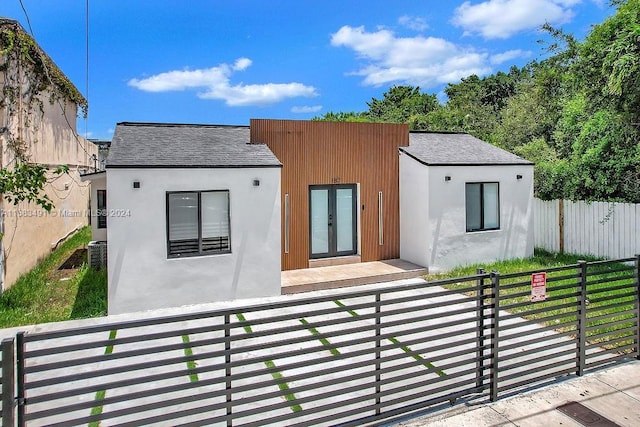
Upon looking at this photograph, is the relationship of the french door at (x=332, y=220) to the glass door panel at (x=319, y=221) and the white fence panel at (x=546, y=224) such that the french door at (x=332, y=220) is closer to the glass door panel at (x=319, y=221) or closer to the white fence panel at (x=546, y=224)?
the glass door panel at (x=319, y=221)

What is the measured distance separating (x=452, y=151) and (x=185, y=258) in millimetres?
7264

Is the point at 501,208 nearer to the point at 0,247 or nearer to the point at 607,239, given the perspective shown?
the point at 607,239

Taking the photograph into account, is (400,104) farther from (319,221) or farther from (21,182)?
(21,182)

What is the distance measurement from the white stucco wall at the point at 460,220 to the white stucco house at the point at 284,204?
0.03 m

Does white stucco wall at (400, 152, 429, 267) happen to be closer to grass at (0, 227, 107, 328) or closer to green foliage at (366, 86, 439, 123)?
grass at (0, 227, 107, 328)

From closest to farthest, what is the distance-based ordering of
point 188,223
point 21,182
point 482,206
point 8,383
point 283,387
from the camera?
point 8,383, point 283,387, point 188,223, point 21,182, point 482,206

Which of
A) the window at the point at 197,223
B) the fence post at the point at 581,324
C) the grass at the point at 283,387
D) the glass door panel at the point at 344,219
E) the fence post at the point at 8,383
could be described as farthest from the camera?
the glass door panel at the point at 344,219

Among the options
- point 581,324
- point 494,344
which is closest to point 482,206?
point 581,324

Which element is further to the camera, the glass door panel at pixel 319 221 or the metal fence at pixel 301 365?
the glass door panel at pixel 319 221

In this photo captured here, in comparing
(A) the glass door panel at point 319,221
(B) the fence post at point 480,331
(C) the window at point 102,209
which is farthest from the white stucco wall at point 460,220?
(C) the window at point 102,209

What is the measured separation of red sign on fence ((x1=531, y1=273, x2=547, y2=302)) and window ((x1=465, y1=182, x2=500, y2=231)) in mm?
6425

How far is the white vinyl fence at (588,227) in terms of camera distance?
10.1 meters

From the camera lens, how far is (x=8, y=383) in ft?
8.52

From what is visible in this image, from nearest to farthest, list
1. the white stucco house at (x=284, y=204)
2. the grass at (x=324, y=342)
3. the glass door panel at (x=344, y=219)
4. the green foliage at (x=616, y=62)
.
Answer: the grass at (x=324, y=342) → the white stucco house at (x=284, y=204) → the green foliage at (x=616, y=62) → the glass door panel at (x=344, y=219)
